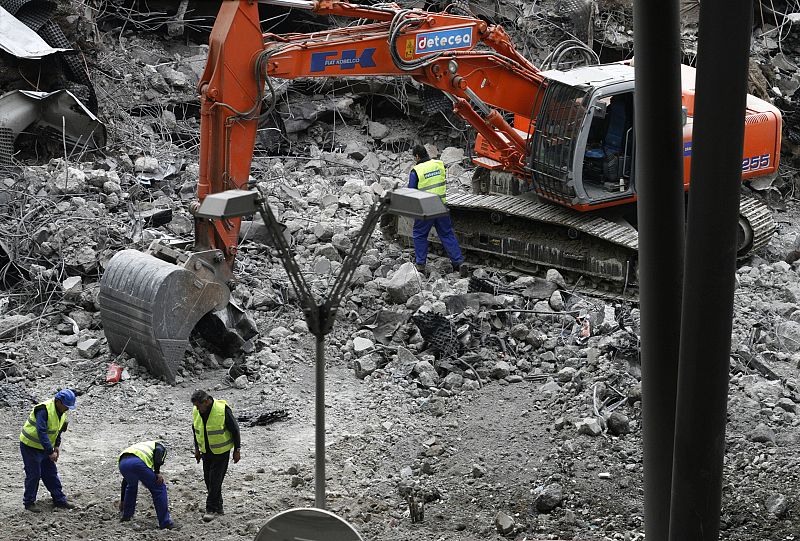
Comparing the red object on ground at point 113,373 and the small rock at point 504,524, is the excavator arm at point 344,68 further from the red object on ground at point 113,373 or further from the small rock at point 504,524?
the small rock at point 504,524

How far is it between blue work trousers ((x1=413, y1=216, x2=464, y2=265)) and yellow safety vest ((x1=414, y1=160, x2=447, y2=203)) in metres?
0.32

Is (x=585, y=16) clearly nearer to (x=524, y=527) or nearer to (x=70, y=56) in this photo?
(x=70, y=56)

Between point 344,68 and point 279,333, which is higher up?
point 344,68

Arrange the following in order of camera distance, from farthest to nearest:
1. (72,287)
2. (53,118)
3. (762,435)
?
(53,118)
(72,287)
(762,435)

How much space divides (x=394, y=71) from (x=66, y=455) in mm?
4776

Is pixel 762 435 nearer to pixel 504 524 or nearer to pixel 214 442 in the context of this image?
pixel 504 524

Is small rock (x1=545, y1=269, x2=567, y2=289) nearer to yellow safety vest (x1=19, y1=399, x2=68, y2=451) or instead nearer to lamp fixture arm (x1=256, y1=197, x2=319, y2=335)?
yellow safety vest (x1=19, y1=399, x2=68, y2=451)

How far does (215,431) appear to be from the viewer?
790 cm

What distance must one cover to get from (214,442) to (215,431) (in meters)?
0.09

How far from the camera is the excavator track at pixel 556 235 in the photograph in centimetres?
1150

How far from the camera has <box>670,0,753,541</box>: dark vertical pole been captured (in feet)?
15.2

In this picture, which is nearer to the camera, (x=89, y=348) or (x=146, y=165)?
(x=89, y=348)

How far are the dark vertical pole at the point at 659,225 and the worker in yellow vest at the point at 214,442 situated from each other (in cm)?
313

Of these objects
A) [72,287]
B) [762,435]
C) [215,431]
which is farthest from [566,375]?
[72,287]
